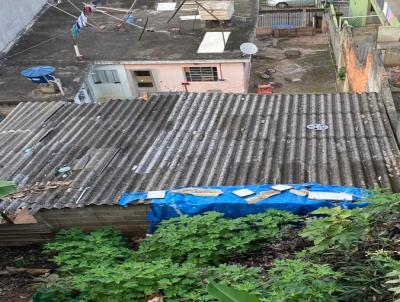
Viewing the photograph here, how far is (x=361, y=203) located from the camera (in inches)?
276

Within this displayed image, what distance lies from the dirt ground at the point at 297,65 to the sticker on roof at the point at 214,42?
3683 millimetres

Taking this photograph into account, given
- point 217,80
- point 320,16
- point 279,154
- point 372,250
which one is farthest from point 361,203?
point 320,16

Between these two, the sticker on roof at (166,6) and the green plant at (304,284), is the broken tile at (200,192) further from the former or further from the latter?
the sticker on roof at (166,6)

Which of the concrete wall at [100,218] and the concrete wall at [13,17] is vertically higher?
the concrete wall at [13,17]

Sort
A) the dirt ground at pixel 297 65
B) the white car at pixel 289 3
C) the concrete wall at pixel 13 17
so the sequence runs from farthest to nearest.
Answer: the white car at pixel 289 3 < the dirt ground at pixel 297 65 < the concrete wall at pixel 13 17

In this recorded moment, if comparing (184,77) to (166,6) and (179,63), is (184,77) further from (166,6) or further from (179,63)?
(166,6)

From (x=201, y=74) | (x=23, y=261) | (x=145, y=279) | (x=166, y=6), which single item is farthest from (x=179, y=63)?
(x=145, y=279)

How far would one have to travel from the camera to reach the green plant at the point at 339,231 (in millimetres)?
5398

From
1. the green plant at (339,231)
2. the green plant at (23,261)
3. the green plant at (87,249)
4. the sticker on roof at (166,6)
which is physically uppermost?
the green plant at (339,231)

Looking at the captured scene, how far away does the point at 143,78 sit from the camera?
1870 centimetres

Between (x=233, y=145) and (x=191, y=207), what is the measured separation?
7.08 feet

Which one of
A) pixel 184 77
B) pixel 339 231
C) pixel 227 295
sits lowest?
pixel 184 77

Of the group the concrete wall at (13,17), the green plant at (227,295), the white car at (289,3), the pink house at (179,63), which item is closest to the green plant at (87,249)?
the green plant at (227,295)

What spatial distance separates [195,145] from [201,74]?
939cm
